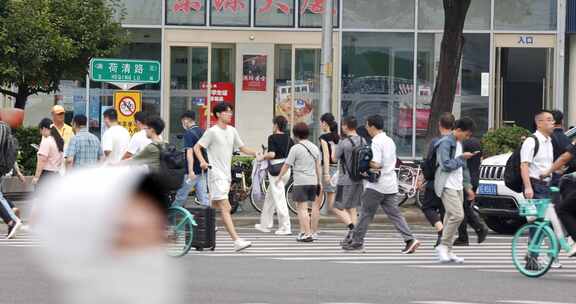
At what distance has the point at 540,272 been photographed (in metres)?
12.1

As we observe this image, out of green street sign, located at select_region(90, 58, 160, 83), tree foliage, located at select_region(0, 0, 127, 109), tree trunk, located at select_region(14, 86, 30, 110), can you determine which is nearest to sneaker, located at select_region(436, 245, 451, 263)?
green street sign, located at select_region(90, 58, 160, 83)

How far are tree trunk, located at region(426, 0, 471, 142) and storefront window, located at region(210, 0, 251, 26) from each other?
309 inches

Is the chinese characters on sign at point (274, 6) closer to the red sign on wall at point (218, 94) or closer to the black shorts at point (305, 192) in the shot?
the red sign on wall at point (218, 94)

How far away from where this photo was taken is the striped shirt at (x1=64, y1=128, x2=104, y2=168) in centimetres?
1659

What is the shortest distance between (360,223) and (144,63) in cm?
841

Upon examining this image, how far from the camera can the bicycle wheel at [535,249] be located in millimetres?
11898

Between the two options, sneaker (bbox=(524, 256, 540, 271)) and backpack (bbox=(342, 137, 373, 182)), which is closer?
sneaker (bbox=(524, 256, 540, 271))

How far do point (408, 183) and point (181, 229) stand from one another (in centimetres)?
807

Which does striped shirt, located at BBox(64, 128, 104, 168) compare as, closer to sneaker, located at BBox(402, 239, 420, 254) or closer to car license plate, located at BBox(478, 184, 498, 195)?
sneaker, located at BBox(402, 239, 420, 254)

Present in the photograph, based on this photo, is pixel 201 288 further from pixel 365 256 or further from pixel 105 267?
pixel 105 267

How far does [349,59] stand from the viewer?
1104 inches

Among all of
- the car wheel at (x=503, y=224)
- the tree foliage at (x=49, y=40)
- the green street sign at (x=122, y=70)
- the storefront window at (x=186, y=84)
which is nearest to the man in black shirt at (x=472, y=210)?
the car wheel at (x=503, y=224)

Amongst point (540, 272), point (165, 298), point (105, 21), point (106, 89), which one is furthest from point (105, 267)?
point (106, 89)

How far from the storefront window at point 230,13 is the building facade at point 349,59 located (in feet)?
0.08
